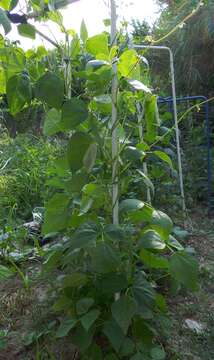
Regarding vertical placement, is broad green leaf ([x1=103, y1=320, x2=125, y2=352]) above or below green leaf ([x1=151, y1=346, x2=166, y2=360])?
above

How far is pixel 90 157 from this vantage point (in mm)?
1528

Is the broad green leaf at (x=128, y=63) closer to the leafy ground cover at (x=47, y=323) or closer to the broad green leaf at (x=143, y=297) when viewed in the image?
the broad green leaf at (x=143, y=297)

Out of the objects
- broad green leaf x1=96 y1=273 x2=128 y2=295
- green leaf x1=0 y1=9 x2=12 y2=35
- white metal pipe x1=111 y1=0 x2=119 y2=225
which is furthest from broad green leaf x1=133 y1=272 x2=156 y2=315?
green leaf x1=0 y1=9 x2=12 y2=35

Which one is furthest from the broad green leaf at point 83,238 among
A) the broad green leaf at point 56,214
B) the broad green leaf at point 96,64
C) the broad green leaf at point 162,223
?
the broad green leaf at point 96,64

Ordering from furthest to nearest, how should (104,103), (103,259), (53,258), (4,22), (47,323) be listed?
1. (47,323)
2. (53,258)
3. (104,103)
4. (103,259)
5. (4,22)

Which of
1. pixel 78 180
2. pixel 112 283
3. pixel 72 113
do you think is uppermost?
pixel 72 113

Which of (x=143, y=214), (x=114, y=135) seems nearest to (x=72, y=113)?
(x=114, y=135)

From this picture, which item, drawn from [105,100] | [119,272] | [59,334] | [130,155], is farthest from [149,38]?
[59,334]

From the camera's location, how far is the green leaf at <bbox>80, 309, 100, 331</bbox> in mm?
1619

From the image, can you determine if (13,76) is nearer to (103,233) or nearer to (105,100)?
(105,100)

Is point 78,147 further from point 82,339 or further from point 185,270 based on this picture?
point 82,339

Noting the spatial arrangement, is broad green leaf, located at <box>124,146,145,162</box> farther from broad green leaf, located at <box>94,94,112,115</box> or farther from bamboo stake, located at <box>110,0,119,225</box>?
broad green leaf, located at <box>94,94,112,115</box>

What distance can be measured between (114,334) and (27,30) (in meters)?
1.11

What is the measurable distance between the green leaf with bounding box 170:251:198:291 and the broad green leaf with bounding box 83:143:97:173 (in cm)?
47
